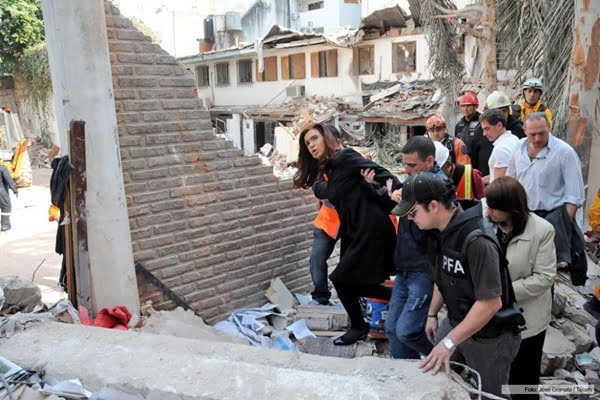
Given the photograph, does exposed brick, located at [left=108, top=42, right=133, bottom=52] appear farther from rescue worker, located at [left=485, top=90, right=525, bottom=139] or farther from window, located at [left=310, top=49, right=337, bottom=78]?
window, located at [left=310, top=49, right=337, bottom=78]

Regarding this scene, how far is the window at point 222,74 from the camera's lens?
1086 inches

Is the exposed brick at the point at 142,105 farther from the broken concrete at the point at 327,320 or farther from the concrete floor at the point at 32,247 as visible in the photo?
the broken concrete at the point at 327,320

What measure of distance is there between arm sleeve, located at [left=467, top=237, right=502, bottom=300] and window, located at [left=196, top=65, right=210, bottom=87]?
2805 centimetres

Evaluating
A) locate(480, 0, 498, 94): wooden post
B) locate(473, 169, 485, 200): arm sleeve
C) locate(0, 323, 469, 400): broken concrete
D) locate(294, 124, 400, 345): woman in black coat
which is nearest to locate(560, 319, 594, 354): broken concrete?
locate(473, 169, 485, 200): arm sleeve

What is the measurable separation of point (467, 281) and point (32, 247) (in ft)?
26.5

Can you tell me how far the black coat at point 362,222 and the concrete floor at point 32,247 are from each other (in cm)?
313

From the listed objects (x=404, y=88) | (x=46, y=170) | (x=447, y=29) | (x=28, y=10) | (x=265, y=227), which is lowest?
(x=46, y=170)

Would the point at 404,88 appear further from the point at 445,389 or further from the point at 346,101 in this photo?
the point at 445,389

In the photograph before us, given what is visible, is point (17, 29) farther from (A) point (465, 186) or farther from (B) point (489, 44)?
(A) point (465, 186)

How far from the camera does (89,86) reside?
13.0ft

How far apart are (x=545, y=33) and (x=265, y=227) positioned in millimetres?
4266

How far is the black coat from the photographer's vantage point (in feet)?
12.4

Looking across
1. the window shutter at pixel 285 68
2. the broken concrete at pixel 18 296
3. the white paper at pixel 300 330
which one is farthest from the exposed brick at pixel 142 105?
the window shutter at pixel 285 68

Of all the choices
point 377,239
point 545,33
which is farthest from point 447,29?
point 377,239
